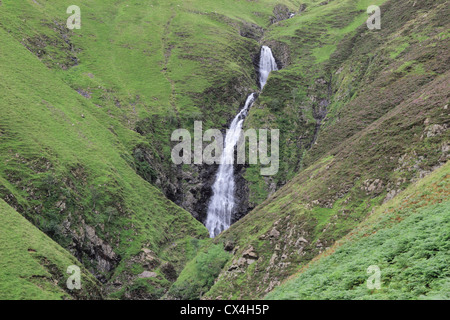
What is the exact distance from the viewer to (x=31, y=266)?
1714 inches

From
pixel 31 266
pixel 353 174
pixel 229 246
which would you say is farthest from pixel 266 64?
pixel 31 266

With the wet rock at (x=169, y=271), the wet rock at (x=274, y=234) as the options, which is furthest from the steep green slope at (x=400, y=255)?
the wet rock at (x=169, y=271)

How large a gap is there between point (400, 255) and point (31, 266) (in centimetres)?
4198

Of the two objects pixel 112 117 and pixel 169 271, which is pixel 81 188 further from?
pixel 112 117

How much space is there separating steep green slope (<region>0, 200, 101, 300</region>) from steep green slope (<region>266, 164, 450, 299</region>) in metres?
31.1

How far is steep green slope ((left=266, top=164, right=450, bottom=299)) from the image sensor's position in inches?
639

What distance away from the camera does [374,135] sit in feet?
169

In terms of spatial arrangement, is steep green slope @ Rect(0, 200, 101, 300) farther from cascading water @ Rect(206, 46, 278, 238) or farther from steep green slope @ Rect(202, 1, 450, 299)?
cascading water @ Rect(206, 46, 278, 238)

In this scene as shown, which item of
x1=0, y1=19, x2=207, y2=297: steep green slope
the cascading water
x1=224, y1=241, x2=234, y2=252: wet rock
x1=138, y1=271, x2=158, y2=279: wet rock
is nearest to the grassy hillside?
x1=224, y1=241, x2=234, y2=252: wet rock

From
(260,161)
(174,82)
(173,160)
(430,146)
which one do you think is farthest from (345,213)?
(174,82)

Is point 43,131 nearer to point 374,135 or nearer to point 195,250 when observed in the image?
point 195,250

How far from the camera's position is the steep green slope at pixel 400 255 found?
16.2 meters

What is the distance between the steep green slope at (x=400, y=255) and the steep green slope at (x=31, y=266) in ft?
102

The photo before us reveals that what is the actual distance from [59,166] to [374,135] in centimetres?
5899
